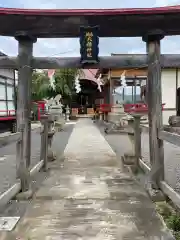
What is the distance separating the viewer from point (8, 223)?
4227 mm

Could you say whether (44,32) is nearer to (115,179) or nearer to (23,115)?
(23,115)

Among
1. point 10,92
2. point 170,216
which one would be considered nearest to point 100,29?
point 170,216

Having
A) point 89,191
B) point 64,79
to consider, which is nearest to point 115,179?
point 89,191

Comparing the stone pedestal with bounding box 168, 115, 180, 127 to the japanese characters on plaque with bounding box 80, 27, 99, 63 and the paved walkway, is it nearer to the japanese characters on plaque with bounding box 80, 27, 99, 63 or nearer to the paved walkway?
the paved walkway

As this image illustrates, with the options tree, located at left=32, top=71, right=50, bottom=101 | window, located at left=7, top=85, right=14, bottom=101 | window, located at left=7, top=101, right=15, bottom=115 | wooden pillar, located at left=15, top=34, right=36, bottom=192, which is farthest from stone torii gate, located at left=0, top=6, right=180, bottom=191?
tree, located at left=32, top=71, right=50, bottom=101

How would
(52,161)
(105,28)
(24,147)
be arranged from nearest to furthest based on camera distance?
1. (24,147)
2. (105,28)
3. (52,161)

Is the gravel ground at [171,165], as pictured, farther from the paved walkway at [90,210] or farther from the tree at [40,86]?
the tree at [40,86]

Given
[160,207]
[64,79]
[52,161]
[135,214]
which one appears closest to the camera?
[135,214]

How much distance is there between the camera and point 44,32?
20.2 ft

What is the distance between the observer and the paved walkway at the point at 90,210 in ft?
12.8

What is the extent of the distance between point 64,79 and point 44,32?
1140 inches

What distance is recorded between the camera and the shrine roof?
5723 mm

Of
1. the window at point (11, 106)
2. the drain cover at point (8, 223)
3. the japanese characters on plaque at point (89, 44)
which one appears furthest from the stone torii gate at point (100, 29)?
the window at point (11, 106)

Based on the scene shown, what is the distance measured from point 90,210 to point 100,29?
3371 millimetres
